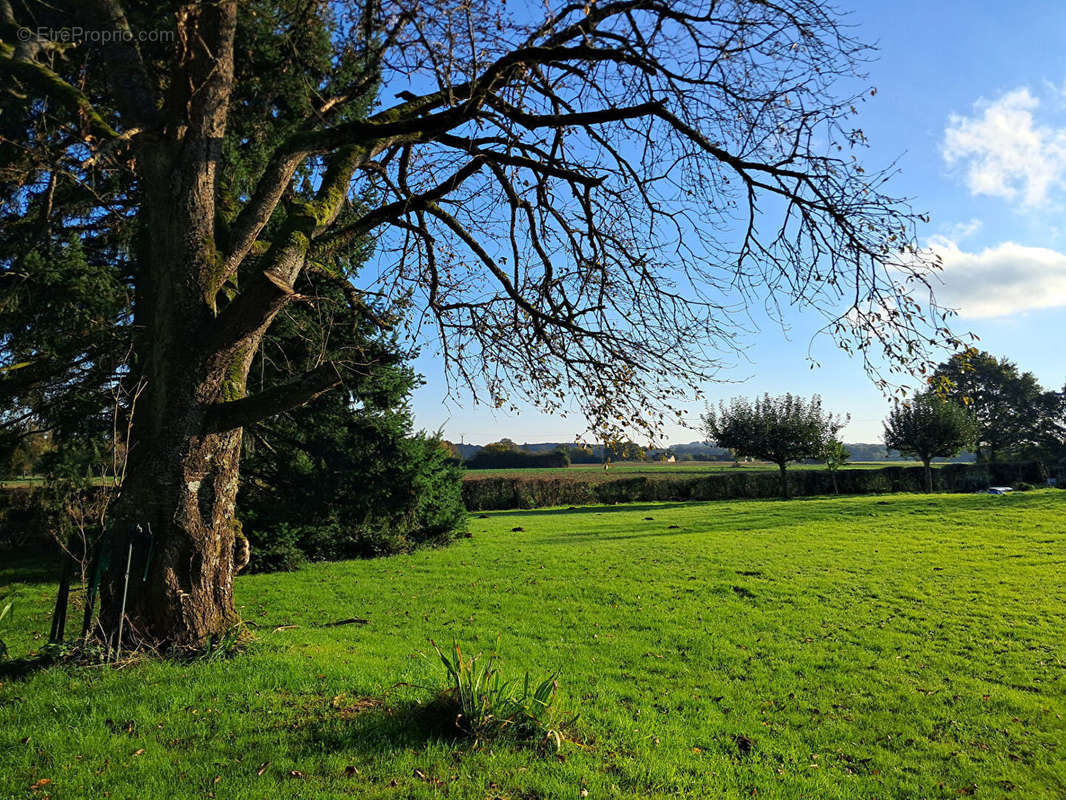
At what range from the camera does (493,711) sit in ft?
15.0

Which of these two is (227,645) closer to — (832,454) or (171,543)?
(171,543)

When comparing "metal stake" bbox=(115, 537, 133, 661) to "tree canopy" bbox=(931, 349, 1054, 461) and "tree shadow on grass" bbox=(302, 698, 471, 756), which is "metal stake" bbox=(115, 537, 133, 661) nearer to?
"tree shadow on grass" bbox=(302, 698, 471, 756)

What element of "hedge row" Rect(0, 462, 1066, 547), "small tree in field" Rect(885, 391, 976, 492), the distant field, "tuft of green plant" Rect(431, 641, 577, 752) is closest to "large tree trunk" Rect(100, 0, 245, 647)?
"tuft of green plant" Rect(431, 641, 577, 752)

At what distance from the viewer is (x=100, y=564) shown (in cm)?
559

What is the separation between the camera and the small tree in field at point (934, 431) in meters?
44.2

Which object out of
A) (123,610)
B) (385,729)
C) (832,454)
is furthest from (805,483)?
(123,610)

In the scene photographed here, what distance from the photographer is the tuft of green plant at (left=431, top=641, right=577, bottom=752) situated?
448 centimetres

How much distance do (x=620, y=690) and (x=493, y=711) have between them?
254 centimetres

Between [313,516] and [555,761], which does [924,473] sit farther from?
[555,761]

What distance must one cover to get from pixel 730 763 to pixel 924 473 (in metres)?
48.8

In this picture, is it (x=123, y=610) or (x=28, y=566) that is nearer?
(x=123, y=610)

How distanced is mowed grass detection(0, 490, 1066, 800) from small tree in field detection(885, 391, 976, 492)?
34607 millimetres

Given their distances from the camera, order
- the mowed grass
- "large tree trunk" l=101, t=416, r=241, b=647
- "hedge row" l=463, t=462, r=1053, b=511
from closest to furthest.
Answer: the mowed grass < "large tree trunk" l=101, t=416, r=241, b=647 < "hedge row" l=463, t=462, r=1053, b=511

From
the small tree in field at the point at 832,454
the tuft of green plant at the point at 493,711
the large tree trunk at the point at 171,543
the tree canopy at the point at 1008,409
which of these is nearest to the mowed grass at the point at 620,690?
the tuft of green plant at the point at 493,711
